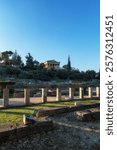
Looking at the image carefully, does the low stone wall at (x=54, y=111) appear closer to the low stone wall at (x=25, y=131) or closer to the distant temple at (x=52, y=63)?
the low stone wall at (x=25, y=131)

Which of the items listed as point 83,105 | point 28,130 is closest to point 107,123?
point 28,130

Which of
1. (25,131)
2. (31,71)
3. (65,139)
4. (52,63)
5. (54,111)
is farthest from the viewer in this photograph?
(52,63)

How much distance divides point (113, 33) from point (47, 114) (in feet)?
19.5

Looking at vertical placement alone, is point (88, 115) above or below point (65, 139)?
above

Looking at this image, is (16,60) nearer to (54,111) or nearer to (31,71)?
(31,71)

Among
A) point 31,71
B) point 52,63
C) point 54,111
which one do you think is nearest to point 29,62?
point 31,71

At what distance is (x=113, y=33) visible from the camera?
5.95 metres

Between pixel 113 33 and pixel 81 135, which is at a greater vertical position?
pixel 113 33

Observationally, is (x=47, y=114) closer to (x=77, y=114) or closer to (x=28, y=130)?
(x=77, y=114)

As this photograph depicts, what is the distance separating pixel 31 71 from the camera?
60.5m

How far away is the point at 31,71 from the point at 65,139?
5249 cm

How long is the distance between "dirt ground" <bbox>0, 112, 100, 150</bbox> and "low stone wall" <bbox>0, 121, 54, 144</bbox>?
13 cm

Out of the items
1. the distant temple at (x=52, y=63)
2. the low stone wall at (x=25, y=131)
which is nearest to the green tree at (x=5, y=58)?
the distant temple at (x=52, y=63)

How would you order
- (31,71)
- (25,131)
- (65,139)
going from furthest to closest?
(31,71)
(65,139)
(25,131)
